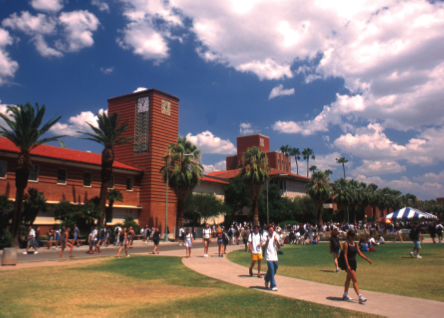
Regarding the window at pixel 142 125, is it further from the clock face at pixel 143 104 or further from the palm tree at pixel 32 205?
the palm tree at pixel 32 205

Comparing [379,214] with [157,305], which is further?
[379,214]

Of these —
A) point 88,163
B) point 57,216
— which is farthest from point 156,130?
point 57,216

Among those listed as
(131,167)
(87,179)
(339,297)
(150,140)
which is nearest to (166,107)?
(150,140)

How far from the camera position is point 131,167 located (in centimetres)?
4200

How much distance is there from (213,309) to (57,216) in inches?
1081

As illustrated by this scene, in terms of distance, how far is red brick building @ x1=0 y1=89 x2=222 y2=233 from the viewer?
32.2 meters

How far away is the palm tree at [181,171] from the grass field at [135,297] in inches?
957

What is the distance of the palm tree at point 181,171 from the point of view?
37125 mm

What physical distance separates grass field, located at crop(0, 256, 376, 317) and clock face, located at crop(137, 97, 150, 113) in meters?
32.9

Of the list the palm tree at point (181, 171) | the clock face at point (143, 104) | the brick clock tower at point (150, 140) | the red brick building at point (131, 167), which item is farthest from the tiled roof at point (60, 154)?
the clock face at point (143, 104)

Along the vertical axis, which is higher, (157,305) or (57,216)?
(57,216)

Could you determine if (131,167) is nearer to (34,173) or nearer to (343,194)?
(34,173)

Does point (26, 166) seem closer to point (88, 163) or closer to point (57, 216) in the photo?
point (57, 216)

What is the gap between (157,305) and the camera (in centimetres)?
776
